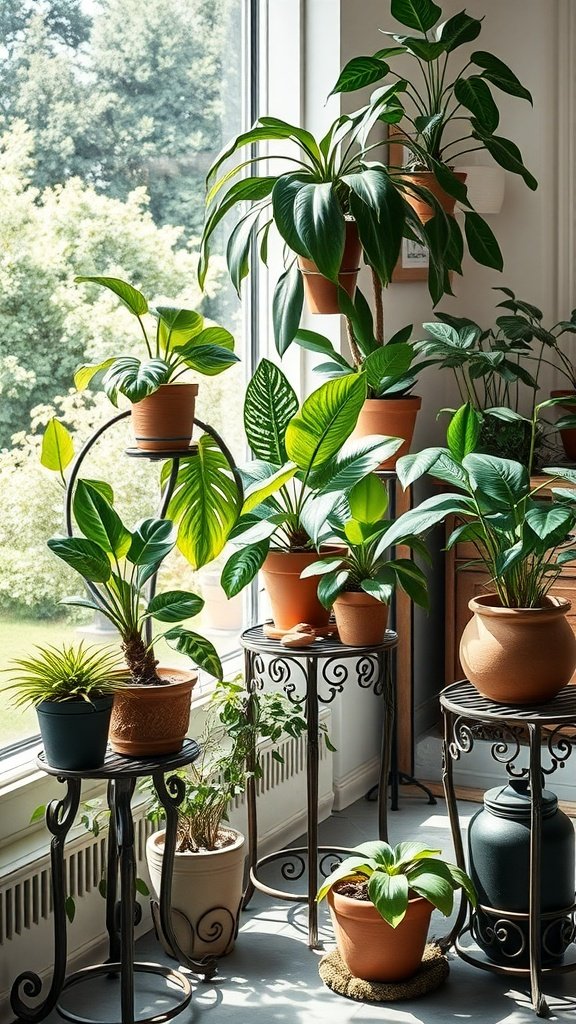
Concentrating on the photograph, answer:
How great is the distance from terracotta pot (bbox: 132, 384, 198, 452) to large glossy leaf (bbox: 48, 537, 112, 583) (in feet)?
1.02

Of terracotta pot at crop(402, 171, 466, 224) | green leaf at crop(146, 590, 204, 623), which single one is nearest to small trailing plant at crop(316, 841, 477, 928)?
green leaf at crop(146, 590, 204, 623)

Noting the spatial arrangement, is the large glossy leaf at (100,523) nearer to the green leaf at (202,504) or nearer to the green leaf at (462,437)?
the green leaf at (202,504)

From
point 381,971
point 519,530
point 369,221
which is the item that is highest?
point 369,221

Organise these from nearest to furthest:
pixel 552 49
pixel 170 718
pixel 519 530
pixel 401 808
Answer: pixel 170 718, pixel 519 530, pixel 401 808, pixel 552 49

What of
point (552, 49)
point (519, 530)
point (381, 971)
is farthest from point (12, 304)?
point (552, 49)

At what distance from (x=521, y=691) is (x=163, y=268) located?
1.49 m

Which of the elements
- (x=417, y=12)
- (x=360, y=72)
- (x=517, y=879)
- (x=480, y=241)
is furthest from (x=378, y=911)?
(x=417, y=12)

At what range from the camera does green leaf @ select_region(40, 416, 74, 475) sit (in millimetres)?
2498

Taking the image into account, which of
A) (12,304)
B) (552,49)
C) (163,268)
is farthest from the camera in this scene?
(552,49)

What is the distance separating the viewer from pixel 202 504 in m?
2.76

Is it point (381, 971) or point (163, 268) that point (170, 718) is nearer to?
point (381, 971)

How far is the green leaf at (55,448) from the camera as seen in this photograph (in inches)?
98.3

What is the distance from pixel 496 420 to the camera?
4.15 meters

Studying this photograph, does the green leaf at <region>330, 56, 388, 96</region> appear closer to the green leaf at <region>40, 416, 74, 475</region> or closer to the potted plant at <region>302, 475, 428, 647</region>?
the potted plant at <region>302, 475, 428, 647</region>
